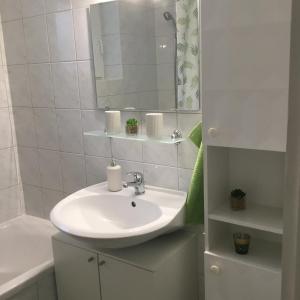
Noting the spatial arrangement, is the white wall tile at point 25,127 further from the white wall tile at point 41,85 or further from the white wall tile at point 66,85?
the white wall tile at point 66,85

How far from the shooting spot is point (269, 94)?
113 cm

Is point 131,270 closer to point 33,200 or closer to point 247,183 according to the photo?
point 247,183

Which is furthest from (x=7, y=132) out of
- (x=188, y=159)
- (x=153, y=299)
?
(x=153, y=299)

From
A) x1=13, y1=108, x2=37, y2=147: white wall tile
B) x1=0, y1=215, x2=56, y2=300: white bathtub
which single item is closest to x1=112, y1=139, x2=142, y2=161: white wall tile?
x1=13, y1=108, x2=37, y2=147: white wall tile

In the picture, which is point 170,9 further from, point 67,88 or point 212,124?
point 67,88

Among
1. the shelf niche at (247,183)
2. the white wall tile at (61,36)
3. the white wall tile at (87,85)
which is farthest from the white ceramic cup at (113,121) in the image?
the shelf niche at (247,183)

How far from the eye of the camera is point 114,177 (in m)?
1.82

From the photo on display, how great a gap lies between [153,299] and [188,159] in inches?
26.3

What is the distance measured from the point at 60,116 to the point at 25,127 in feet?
1.16

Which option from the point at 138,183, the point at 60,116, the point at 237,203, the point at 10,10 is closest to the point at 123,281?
the point at 138,183

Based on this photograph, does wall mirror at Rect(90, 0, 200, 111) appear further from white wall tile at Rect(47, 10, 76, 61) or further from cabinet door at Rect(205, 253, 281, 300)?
cabinet door at Rect(205, 253, 281, 300)

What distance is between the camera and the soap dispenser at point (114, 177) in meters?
1.82

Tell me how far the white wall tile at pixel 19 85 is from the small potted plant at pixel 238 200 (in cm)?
151

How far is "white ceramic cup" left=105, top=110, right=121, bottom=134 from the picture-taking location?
1.77 m
